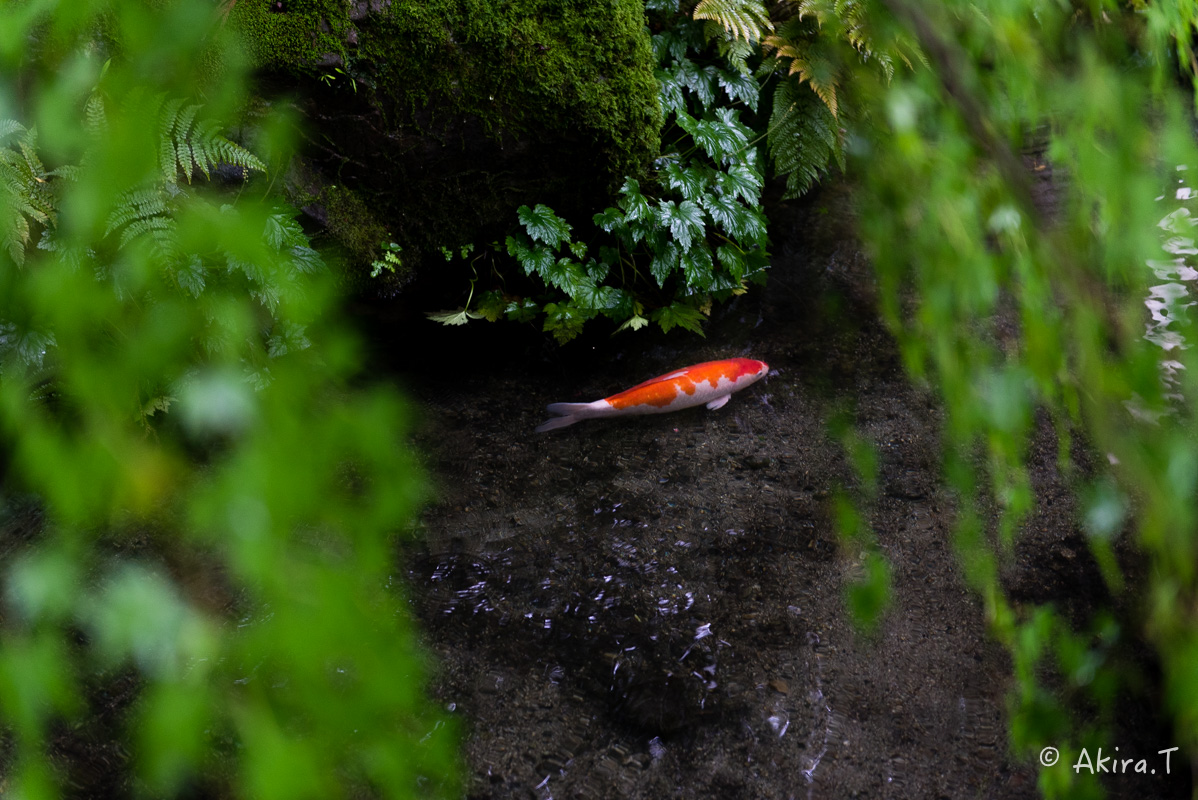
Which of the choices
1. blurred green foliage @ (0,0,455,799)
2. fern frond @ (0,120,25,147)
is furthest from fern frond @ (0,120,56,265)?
blurred green foliage @ (0,0,455,799)

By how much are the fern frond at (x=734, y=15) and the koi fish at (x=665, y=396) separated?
177 centimetres

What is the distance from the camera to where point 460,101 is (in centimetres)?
319

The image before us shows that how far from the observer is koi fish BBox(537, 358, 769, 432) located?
9.76 ft

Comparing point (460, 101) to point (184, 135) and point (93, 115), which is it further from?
point (93, 115)

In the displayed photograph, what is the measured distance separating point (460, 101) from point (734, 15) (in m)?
1.47

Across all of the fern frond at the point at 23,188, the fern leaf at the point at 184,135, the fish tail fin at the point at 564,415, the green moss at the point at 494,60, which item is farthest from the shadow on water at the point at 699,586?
the fern frond at the point at 23,188

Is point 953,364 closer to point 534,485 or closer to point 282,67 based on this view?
point 534,485

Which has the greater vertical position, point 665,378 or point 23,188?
point 23,188

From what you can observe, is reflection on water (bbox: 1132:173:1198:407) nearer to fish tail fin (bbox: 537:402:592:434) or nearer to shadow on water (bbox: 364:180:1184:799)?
shadow on water (bbox: 364:180:1184:799)

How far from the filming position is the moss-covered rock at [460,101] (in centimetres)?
301

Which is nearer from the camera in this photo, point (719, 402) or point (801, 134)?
point (719, 402)

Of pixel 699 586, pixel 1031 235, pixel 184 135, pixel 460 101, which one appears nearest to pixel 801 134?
pixel 460 101

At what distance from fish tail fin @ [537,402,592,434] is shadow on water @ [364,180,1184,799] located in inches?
1.6

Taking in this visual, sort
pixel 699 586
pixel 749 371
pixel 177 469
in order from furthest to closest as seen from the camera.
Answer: pixel 749 371
pixel 699 586
pixel 177 469
